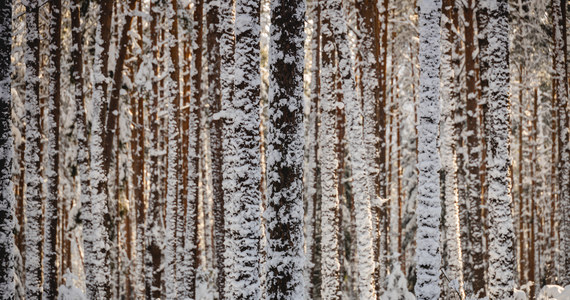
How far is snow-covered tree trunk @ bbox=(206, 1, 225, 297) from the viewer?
10352mm

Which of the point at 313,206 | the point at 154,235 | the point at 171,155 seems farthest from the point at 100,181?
the point at 313,206

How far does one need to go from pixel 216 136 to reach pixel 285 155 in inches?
193

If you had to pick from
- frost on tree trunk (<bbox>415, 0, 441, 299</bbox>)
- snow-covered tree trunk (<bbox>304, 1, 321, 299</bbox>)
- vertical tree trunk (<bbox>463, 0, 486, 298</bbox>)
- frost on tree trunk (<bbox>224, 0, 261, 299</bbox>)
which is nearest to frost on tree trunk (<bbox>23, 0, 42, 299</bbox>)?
frost on tree trunk (<bbox>224, 0, 261, 299</bbox>)

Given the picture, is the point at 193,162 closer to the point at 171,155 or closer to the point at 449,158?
the point at 171,155

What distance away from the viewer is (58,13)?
37.9 ft

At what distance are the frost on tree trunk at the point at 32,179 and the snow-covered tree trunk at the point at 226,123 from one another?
389cm

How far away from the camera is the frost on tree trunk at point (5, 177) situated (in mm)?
6887

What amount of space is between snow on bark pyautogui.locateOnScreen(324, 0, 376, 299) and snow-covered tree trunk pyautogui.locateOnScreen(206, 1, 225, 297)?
8.96 feet

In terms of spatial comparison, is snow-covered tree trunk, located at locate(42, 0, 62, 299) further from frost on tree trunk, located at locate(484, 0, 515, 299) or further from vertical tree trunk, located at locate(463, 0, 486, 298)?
vertical tree trunk, located at locate(463, 0, 486, 298)

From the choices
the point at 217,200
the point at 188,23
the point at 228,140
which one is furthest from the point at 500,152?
the point at 188,23

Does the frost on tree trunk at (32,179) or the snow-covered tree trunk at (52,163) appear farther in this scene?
the snow-covered tree trunk at (52,163)

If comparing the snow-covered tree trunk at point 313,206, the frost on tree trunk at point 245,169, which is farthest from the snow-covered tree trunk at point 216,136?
the frost on tree trunk at point 245,169

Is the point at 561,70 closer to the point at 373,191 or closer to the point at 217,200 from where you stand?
the point at 373,191

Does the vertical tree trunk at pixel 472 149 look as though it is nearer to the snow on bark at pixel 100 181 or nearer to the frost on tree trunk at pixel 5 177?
the snow on bark at pixel 100 181
